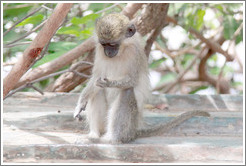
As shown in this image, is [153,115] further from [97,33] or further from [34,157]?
[34,157]

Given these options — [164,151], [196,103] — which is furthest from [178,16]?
[164,151]

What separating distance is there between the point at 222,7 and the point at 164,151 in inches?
172

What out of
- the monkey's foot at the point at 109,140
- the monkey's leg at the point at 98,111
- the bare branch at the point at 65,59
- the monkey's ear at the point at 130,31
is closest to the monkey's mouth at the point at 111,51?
the monkey's ear at the point at 130,31

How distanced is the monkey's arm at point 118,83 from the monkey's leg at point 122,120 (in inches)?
3.3

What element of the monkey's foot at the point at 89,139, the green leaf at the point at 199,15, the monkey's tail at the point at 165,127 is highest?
the green leaf at the point at 199,15

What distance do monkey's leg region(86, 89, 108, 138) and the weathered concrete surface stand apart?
0.88 feet

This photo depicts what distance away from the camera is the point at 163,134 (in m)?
4.42

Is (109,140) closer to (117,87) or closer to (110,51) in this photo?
(117,87)

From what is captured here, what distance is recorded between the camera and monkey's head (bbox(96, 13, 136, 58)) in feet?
12.9

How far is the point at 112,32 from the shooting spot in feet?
12.9

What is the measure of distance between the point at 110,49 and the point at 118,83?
363mm

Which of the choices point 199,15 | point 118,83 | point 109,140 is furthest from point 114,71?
point 199,15

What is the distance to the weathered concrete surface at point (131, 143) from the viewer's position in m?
3.22

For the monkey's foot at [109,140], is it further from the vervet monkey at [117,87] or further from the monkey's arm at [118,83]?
the monkey's arm at [118,83]
